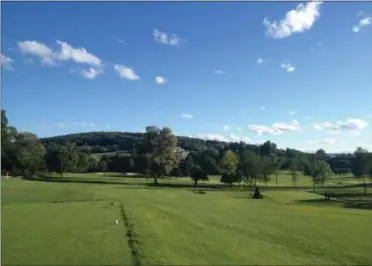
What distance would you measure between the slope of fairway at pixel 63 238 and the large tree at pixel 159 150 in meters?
72.1

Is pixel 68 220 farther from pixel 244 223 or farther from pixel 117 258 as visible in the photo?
pixel 244 223

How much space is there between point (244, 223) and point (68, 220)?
13.1 metres

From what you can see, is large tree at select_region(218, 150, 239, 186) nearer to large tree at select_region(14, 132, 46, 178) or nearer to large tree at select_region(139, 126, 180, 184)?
large tree at select_region(139, 126, 180, 184)

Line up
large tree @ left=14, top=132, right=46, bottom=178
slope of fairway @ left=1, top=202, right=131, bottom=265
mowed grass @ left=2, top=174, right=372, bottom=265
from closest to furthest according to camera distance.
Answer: slope of fairway @ left=1, top=202, right=131, bottom=265 → mowed grass @ left=2, top=174, right=372, bottom=265 → large tree @ left=14, top=132, right=46, bottom=178

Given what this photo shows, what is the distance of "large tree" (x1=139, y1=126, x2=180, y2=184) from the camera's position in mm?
103688

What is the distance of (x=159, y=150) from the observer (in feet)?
346

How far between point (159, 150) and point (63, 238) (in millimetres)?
84349

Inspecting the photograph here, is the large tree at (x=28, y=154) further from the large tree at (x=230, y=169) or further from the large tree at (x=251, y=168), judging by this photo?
the large tree at (x=251, y=168)

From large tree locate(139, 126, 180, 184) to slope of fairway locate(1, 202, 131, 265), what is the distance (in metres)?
72.1

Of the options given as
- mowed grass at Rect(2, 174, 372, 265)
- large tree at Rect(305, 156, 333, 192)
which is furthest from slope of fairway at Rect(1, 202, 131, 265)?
large tree at Rect(305, 156, 333, 192)

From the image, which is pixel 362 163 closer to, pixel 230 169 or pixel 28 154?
pixel 230 169

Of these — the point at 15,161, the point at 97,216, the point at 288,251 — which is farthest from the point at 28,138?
the point at 288,251

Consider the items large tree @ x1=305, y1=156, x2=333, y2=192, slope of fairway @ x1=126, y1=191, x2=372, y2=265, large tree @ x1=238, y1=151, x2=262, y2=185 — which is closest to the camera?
slope of fairway @ x1=126, y1=191, x2=372, y2=265

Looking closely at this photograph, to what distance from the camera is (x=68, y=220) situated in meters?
27.2
